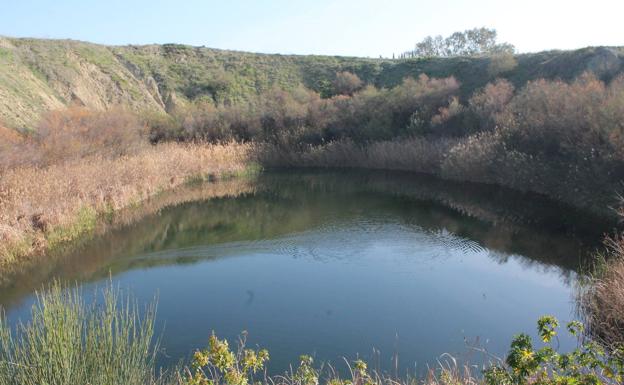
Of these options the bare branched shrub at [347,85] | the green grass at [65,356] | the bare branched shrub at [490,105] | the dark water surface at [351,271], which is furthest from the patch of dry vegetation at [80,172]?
the bare branched shrub at [347,85]

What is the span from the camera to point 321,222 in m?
17.8

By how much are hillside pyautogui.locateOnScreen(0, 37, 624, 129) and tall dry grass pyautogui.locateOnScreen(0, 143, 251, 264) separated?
8311 mm

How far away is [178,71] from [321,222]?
132 ft

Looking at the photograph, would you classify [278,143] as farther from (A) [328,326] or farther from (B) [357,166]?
(A) [328,326]

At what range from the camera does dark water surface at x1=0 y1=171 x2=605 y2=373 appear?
9188 mm

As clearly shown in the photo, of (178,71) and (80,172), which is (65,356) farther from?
(178,71)

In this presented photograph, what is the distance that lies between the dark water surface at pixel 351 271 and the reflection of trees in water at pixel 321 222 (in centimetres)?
7

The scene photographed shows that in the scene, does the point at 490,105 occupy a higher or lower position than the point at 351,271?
higher

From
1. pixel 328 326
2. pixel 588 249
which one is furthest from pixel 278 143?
pixel 328 326

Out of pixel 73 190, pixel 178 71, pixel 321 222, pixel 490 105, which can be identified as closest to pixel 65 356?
pixel 321 222

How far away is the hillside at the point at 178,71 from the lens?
1282 inches

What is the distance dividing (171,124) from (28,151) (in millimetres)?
17474

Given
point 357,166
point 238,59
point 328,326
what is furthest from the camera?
point 238,59

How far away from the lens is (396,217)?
1820cm
